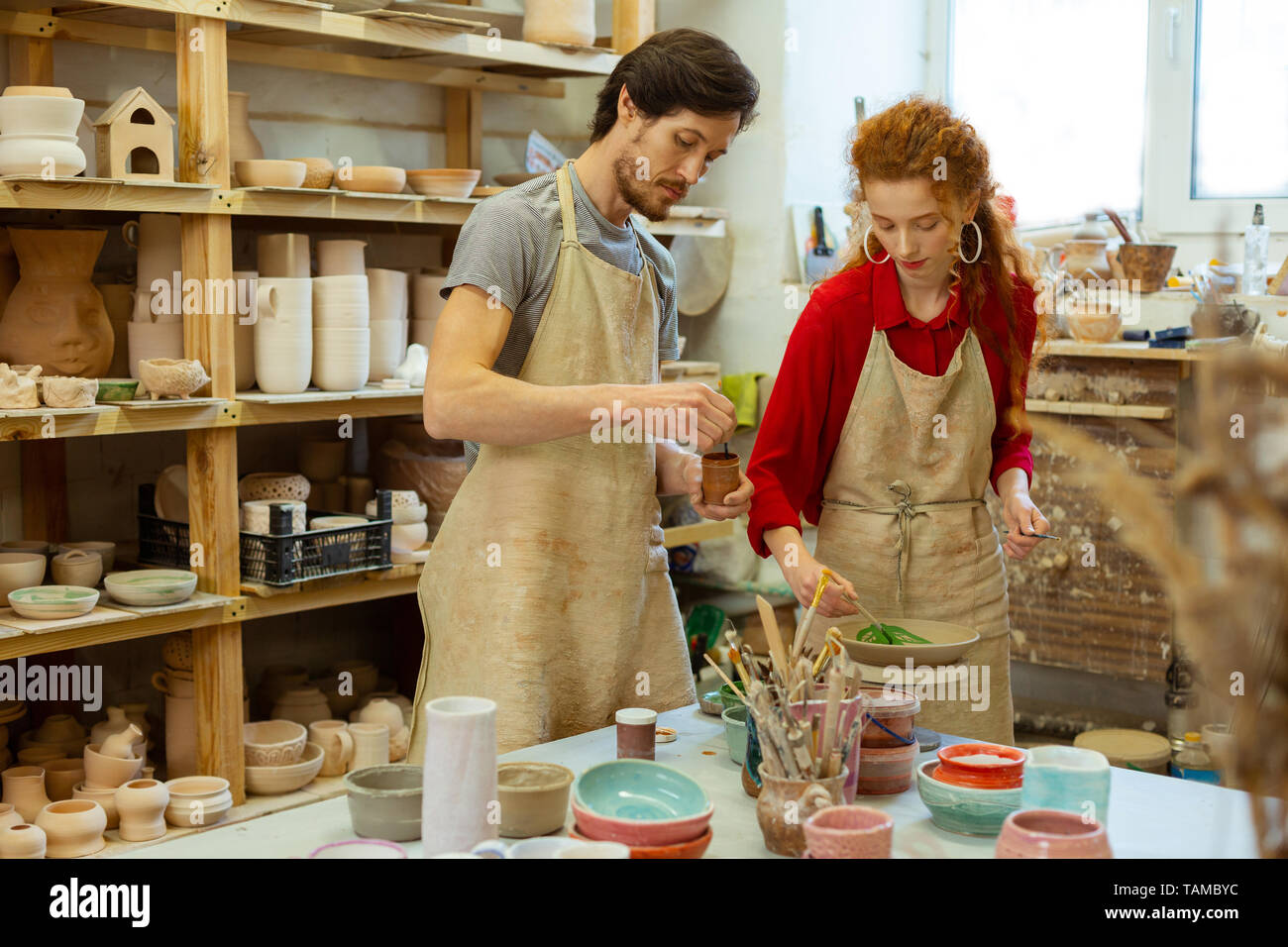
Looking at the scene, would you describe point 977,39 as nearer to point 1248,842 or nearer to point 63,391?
point 63,391

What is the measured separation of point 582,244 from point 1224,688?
134 cm

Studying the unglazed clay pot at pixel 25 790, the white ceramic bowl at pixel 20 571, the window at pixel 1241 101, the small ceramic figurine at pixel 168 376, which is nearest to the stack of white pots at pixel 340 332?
the small ceramic figurine at pixel 168 376

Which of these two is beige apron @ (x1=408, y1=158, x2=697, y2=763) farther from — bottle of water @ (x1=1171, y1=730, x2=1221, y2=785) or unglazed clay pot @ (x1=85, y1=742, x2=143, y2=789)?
bottle of water @ (x1=1171, y1=730, x2=1221, y2=785)

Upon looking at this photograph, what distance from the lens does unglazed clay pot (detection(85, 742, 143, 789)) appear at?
9.57 feet

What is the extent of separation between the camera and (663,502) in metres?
4.26

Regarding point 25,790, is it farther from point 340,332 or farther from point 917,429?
point 917,429

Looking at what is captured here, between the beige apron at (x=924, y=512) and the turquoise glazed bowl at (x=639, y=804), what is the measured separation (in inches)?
31.7

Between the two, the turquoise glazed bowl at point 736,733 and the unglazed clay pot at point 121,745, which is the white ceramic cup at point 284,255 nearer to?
the unglazed clay pot at point 121,745

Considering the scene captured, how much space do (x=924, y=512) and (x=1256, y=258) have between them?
2.12m

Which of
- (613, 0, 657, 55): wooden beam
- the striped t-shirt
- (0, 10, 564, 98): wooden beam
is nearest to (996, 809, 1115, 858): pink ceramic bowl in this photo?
the striped t-shirt

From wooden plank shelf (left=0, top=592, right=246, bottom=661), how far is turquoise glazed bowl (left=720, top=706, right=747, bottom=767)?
5.48ft

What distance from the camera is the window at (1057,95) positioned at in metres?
4.21
